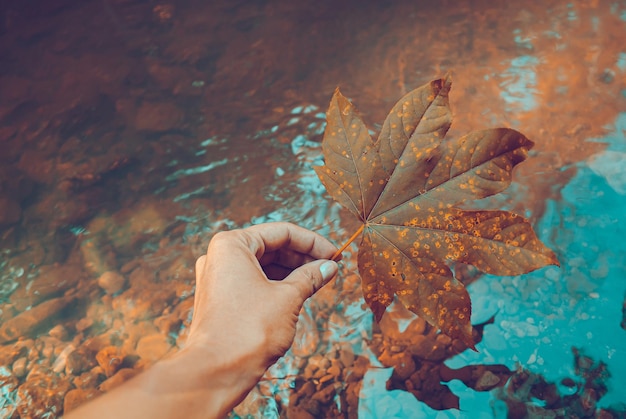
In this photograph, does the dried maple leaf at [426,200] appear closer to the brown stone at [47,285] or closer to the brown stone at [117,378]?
the brown stone at [117,378]

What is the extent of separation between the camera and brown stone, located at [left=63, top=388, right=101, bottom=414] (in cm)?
236

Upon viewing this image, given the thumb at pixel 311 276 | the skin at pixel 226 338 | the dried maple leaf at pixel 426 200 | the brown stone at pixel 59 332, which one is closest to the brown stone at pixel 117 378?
the brown stone at pixel 59 332

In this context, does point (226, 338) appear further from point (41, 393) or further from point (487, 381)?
point (41, 393)

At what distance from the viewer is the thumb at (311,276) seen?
1439 millimetres

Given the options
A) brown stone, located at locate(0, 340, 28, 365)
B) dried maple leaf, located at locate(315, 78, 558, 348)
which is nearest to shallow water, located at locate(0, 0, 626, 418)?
brown stone, located at locate(0, 340, 28, 365)

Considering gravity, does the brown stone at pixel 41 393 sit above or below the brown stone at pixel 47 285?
below

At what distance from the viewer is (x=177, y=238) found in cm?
291

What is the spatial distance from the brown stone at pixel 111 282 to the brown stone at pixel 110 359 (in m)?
0.38

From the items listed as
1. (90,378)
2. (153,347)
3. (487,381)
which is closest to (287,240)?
(487,381)

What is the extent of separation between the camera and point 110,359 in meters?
2.51

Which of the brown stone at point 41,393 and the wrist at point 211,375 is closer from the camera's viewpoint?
the wrist at point 211,375

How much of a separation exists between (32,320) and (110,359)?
0.63 m

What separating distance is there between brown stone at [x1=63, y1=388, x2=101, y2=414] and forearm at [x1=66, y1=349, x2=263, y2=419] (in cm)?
155

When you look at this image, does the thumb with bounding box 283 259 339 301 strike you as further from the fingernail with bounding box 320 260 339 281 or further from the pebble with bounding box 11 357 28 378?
the pebble with bounding box 11 357 28 378
